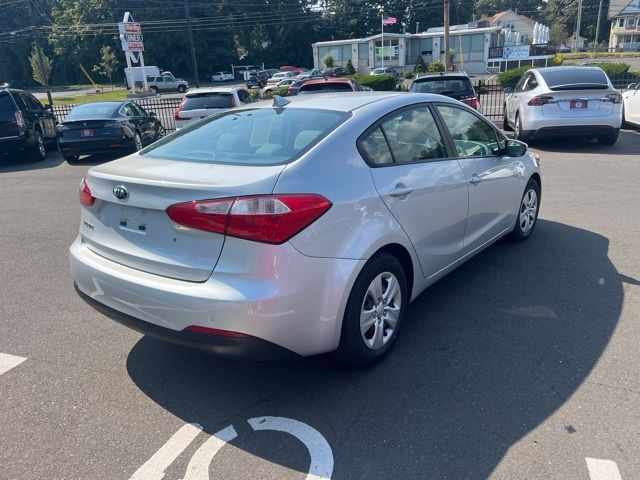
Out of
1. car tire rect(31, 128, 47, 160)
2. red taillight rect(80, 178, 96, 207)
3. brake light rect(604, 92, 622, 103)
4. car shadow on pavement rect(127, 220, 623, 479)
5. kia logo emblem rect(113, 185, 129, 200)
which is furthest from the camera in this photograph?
car tire rect(31, 128, 47, 160)

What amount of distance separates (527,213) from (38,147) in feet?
39.6

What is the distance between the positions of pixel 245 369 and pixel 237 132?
1563 millimetres

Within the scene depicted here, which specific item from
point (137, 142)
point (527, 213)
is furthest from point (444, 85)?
point (527, 213)

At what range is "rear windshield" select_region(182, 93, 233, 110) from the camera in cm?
1291

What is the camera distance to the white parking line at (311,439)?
255 centimetres

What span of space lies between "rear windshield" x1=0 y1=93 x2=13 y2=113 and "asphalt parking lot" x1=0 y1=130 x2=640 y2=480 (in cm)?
912

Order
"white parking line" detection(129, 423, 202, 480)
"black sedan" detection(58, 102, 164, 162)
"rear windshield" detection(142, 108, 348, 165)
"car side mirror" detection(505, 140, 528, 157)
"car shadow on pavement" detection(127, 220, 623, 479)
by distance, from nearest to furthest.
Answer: "white parking line" detection(129, 423, 202, 480), "car shadow on pavement" detection(127, 220, 623, 479), "rear windshield" detection(142, 108, 348, 165), "car side mirror" detection(505, 140, 528, 157), "black sedan" detection(58, 102, 164, 162)

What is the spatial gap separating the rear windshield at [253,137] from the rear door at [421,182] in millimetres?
356

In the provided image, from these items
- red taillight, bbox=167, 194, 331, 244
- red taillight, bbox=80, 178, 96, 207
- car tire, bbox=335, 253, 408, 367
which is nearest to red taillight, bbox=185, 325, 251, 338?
red taillight, bbox=167, 194, 331, 244

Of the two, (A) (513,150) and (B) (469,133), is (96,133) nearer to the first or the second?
(B) (469,133)

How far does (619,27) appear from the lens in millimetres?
90562

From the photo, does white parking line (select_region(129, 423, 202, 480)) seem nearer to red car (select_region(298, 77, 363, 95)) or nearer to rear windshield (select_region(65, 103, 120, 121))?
red car (select_region(298, 77, 363, 95))

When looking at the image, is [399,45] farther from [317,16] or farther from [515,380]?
[515,380]

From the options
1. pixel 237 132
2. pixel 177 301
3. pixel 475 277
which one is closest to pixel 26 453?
pixel 177 301
